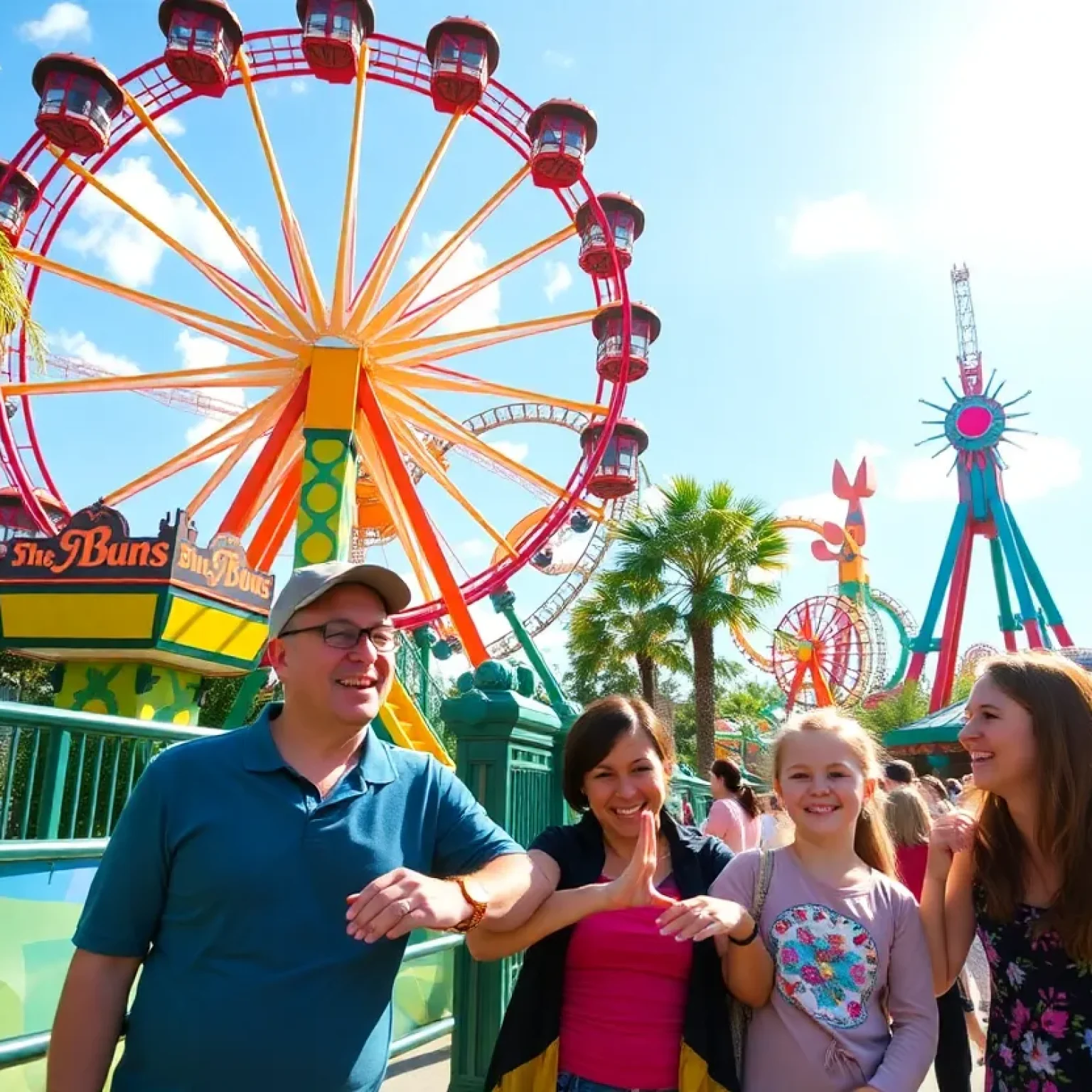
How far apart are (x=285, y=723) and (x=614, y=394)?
1532 centimetres

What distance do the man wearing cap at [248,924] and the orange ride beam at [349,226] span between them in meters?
15.2

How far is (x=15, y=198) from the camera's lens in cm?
1584

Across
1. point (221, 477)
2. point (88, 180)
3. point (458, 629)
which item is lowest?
point (458, 629)

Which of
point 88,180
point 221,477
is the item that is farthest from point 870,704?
point 88,180

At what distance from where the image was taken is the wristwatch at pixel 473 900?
1697mm

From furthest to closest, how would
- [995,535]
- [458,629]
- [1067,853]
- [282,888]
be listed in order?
1. [995,535]
2. [458,629]
3. [1067,853]
4. [282,888]

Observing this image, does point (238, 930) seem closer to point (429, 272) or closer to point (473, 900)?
point (473, 900)

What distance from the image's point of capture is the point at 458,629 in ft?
49.6

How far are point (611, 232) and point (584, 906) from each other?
53.1 feet

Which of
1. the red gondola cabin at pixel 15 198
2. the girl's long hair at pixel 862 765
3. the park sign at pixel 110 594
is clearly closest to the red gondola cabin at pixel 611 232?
the park sign at pixel 110 594

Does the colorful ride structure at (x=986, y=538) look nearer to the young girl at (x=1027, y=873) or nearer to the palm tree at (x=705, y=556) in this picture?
the palm tree at (x=705, y=556)

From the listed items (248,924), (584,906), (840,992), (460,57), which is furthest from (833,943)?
(460,57)

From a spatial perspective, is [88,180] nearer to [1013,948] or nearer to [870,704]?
[1013,948]

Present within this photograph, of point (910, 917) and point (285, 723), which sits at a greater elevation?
point (285, 723)
